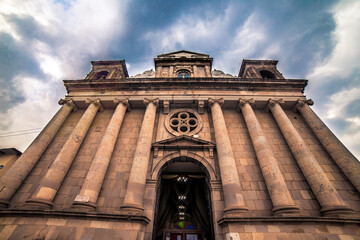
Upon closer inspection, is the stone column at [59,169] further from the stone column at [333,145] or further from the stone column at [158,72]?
the stone column at [333,145]

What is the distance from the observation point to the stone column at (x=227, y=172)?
7.27 meters

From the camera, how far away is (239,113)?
41.2ft

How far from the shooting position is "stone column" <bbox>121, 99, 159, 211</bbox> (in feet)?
24.3

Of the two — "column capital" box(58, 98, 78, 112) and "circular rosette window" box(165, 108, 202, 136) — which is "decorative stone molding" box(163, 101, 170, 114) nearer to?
"circular rosette window" box(165, 108, 202, 136)

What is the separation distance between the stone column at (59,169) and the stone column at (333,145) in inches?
679

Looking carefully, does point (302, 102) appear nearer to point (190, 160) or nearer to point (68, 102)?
point (190, 160)

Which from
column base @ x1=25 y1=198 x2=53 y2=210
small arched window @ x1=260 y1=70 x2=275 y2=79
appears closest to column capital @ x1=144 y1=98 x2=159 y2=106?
column base @ x1=25 y1=198 x2=53 y2=210

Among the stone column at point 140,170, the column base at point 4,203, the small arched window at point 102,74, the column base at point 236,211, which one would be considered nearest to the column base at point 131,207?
the stone column at point 140,170

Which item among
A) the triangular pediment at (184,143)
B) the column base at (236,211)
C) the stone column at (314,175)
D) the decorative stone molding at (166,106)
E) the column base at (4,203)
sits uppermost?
the decorative stone molding at (166,106)

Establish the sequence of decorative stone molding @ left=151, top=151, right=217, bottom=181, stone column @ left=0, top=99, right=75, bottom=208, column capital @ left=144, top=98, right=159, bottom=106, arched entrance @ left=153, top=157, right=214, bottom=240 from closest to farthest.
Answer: stone column @ left=0, top=99, right=75, bottom=208
decorative stone molding @ left=151, top=151, right=217, bottom=181
arched entrance @ left=153, top=157, right=214, bottom=240
column capital @ left=144, top=98, right=159, bottom=106

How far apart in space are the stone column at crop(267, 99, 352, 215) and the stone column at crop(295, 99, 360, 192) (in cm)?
181

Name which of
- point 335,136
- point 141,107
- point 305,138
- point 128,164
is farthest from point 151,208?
point 335,136

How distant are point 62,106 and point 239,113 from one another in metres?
15.7

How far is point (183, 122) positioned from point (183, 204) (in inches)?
283
